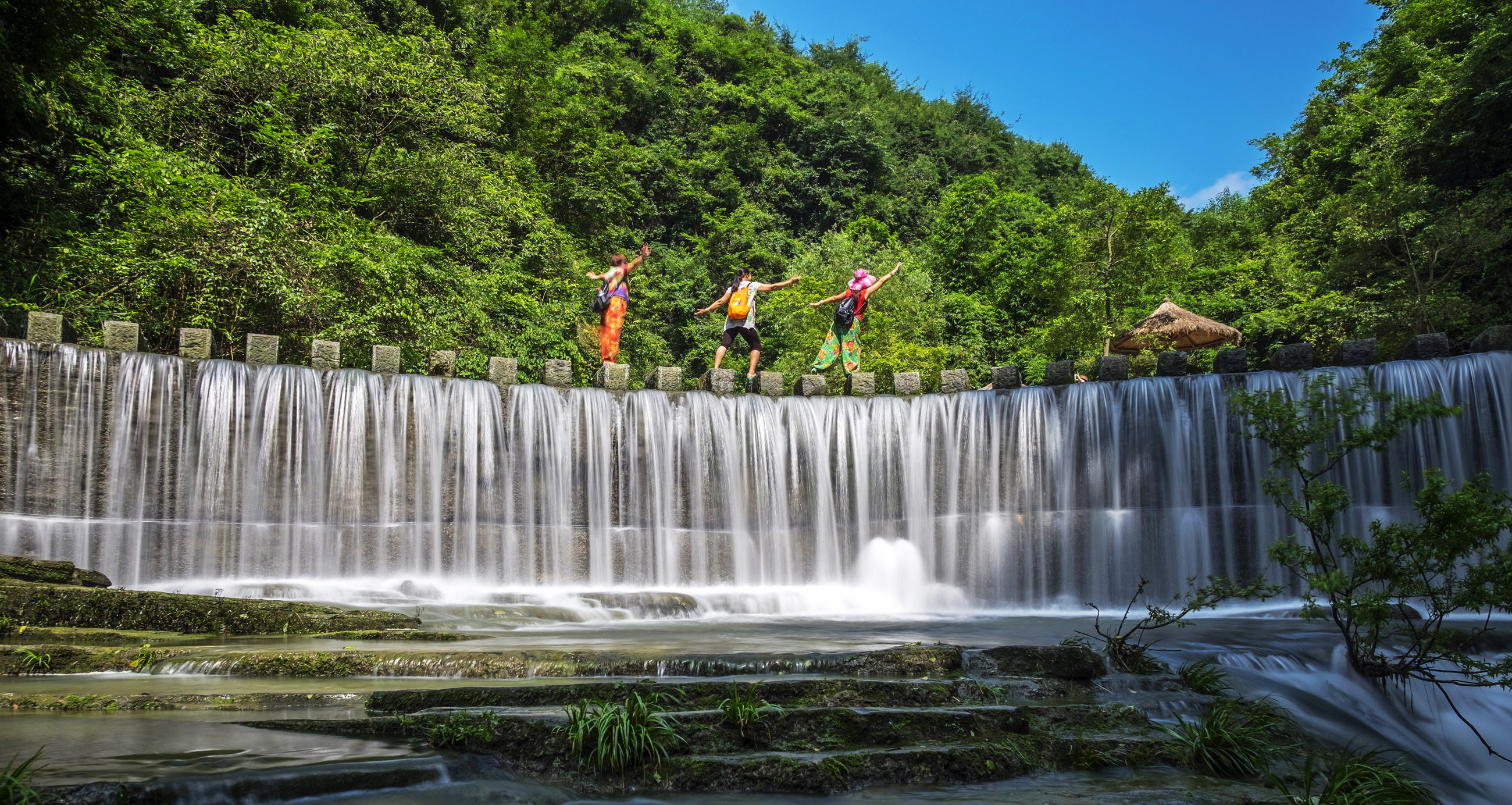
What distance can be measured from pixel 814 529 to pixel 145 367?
34.3 feet

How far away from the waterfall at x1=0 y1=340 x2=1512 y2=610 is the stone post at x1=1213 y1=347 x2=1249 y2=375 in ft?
1.14

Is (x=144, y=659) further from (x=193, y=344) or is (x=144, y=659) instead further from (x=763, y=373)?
(x=763, y=373)

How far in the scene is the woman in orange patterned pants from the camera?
15.2 meters

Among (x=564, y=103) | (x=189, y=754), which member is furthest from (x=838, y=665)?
(x=564, y=103)

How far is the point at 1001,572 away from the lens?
1511cm

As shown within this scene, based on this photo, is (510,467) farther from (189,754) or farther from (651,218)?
(651,218)

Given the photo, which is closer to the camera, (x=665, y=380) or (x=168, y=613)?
(x=168, y=613)

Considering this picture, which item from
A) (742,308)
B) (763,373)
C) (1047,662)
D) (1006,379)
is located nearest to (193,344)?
(742,308)

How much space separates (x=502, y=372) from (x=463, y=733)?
1049 centimetres

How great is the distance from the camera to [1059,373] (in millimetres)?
15562

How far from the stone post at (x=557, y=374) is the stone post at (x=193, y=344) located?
4832 mm

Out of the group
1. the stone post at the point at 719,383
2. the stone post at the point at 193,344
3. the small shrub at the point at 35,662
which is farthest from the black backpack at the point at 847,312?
the small shrub at the point at 35,662

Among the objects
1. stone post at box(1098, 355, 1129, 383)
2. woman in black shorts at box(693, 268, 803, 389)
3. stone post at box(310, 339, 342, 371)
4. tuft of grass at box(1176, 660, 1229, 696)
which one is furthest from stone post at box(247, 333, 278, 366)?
stone post at box(1098, 355, 1129, 383)

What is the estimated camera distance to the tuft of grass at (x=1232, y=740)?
518cm
